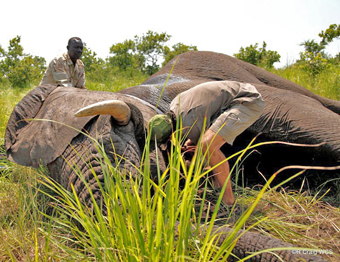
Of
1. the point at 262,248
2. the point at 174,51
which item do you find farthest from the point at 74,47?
the point at 174,51

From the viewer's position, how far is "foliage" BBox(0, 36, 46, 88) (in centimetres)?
1127

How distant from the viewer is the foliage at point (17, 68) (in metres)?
11.3

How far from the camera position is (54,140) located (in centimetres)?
270

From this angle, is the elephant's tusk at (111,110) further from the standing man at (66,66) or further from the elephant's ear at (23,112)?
the standing man at (66,66)

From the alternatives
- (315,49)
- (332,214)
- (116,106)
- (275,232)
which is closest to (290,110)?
(332,214)

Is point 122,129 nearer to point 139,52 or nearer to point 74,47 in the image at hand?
point 74,47

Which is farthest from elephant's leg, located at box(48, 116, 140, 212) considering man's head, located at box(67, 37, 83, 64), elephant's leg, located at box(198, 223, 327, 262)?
man's head, located at box(67, 37, 83, 64)

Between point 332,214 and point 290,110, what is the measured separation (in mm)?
1335

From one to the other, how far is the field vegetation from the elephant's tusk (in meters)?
0.36

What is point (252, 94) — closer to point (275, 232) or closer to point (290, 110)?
point (290, 110)

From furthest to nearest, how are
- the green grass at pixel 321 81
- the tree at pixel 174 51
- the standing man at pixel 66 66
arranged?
the tree at pixel 174 51 < the green grass at pixel 321 81 < the standing man at pixel 66 66

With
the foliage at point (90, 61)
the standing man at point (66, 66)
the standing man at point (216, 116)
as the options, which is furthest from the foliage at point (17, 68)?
the standing man at point (216, 116)

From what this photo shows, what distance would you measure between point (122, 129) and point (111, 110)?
0.21 metres

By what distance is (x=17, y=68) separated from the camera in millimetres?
11289
